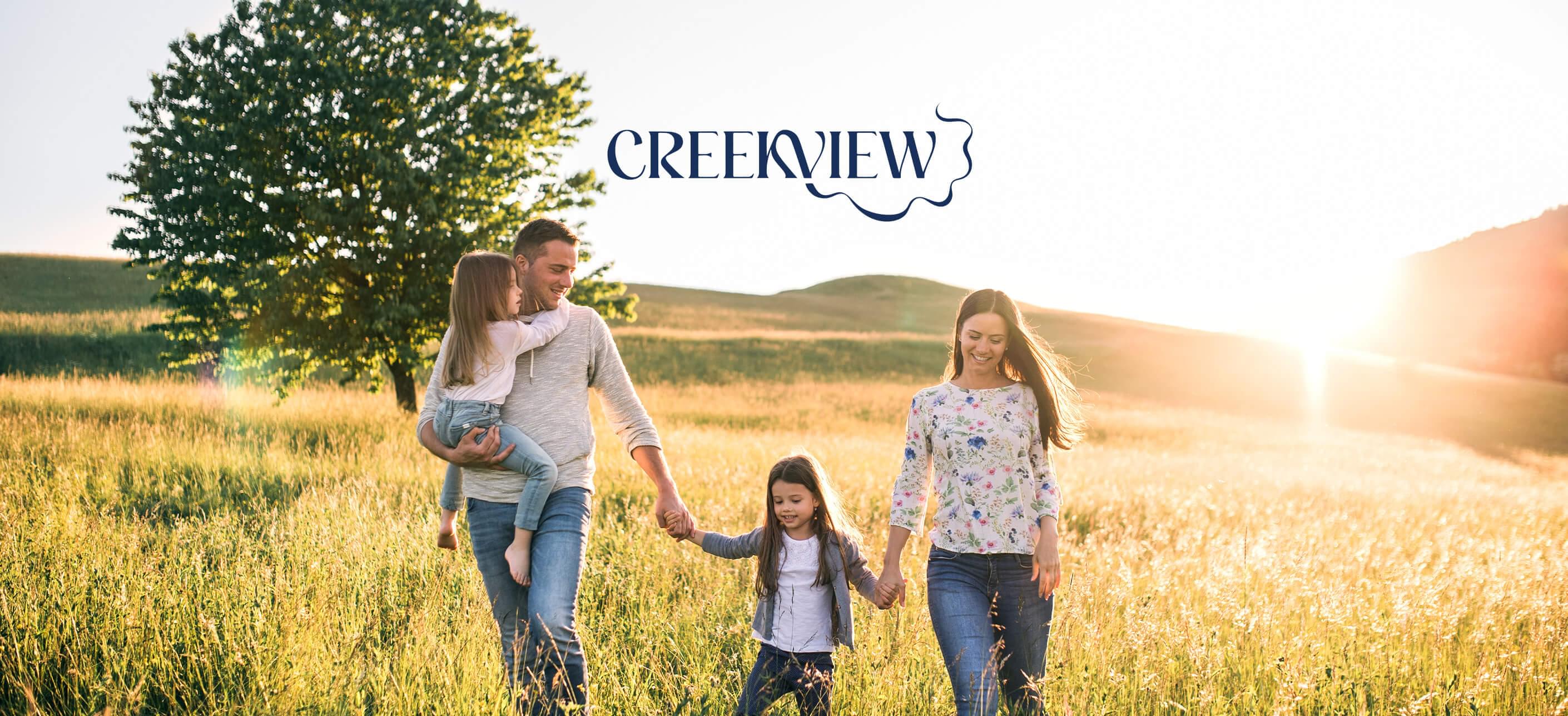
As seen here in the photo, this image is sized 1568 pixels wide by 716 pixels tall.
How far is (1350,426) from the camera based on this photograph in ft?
121

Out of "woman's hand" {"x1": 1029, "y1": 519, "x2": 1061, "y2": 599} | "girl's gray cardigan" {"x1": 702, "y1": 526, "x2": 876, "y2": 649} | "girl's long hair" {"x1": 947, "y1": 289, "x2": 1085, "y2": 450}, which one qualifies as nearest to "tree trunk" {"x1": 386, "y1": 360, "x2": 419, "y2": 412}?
"girl's gray cardigan" {"x1": 702, "y1": 526, "x2": 876, "y2": 649}

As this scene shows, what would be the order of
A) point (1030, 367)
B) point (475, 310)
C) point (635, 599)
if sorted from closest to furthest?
point (475, 310)
point (1030, 367)
point (635, 599)

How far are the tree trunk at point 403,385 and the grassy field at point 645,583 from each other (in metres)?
0.32

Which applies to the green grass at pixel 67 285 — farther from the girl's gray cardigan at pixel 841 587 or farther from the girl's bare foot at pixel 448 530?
the girl's gray cardigan at pixel 841 587

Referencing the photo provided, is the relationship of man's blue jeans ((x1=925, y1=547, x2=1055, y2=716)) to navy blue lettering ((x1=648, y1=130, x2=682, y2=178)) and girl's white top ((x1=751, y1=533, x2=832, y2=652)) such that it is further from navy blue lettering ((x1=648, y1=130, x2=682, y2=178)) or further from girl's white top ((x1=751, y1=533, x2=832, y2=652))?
navy blue lettering ((x1=648, y1=130, x2=682, y2=178))

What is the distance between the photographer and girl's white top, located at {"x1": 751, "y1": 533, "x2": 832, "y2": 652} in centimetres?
355

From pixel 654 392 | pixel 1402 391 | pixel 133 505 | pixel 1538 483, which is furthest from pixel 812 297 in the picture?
pixel 133 505

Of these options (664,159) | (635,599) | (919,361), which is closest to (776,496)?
(635,599)

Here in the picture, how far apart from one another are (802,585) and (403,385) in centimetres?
1368

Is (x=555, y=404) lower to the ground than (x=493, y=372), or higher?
lower

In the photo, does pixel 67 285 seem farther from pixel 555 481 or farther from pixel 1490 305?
pixel 1490 305

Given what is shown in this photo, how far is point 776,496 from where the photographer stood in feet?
11.9

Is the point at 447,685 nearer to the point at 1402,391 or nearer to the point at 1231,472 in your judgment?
the point at 1231,472

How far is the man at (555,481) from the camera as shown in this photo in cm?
324
